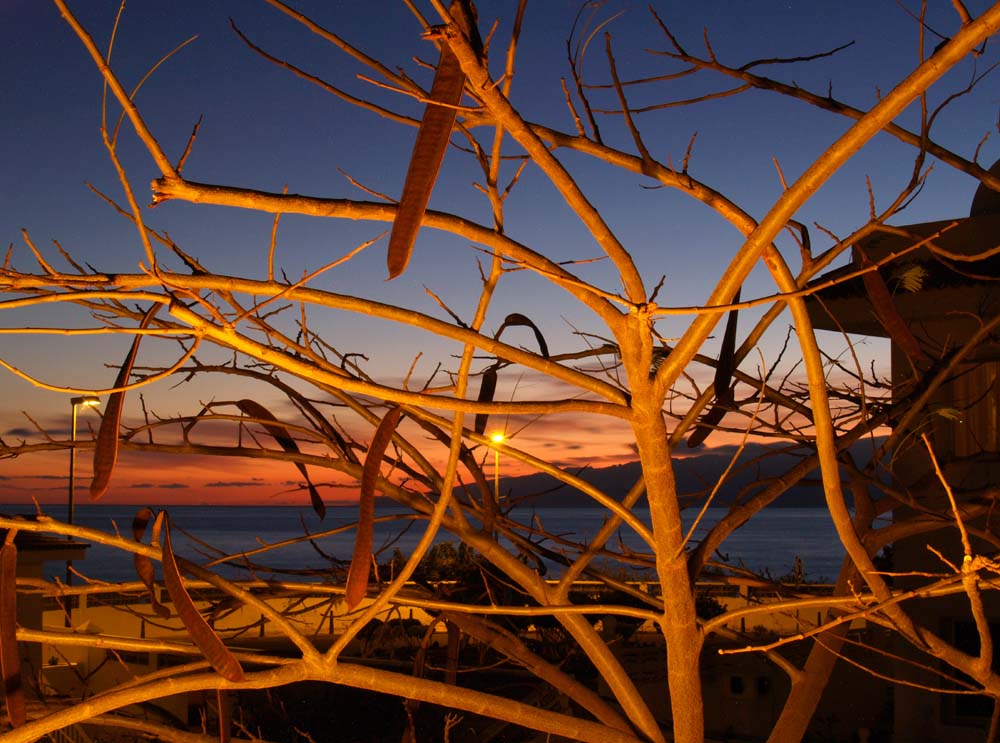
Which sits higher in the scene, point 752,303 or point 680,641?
point 752,303

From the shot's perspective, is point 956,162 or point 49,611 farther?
point 49,611

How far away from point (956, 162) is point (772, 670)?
12.9m

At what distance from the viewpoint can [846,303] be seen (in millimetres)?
9922

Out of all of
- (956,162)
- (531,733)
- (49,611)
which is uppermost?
(956,162)

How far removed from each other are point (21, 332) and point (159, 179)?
50cm

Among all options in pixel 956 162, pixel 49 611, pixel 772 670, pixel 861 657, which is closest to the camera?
pixel 956 162

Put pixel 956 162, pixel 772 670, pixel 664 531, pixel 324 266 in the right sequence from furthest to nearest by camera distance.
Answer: pixel 772 670 → pixel 956 162 → pixel 664 531 → pixel 324 266

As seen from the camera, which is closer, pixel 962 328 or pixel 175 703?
pixel 962 328

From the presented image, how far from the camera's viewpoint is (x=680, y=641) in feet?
10.5

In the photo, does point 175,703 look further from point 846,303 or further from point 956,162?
point 956,162

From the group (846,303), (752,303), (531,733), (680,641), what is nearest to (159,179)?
(752,303)

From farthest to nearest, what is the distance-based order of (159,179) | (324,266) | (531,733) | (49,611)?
(49,611) → (531,733) → (324,266) → (159,179)

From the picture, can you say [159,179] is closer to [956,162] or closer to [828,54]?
[828,54]

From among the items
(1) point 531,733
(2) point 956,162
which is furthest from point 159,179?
(1) point 531,733
